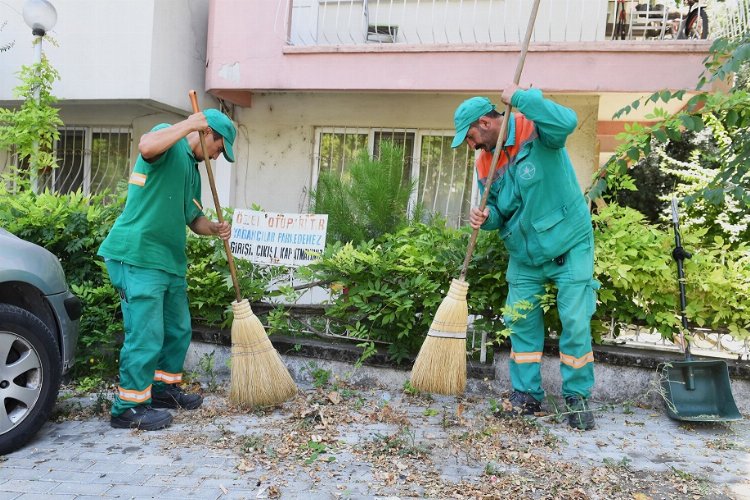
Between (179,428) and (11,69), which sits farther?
(11,69)

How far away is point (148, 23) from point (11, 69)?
7.54ft

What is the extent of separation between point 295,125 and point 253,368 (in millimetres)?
4329

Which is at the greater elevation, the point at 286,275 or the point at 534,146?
the point at 534,146

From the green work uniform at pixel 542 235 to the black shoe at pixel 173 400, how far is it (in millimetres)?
2118

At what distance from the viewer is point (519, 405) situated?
3.56 metres

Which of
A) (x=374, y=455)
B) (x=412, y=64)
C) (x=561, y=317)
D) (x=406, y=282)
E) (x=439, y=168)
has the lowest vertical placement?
(x=374, y=455)

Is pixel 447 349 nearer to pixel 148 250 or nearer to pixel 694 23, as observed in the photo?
pixel 148 250

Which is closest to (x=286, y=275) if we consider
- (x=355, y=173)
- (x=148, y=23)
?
(x=355, y=173)

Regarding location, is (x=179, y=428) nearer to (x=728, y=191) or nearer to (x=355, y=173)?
(x=355, y=173)

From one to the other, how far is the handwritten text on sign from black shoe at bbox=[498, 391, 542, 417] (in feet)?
5.76

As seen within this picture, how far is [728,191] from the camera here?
3639 mm

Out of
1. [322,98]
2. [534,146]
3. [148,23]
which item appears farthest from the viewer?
[322,98]

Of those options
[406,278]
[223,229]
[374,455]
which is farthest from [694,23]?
[374,455]

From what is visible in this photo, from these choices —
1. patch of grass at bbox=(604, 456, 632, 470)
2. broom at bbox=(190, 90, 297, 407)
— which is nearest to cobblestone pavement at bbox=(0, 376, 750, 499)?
patch of grass at bbox=(604, 456, 632, 470)
